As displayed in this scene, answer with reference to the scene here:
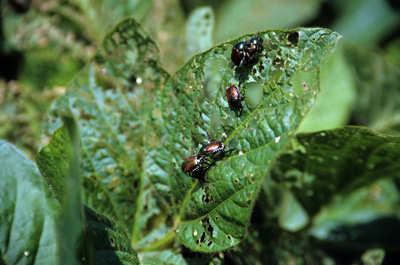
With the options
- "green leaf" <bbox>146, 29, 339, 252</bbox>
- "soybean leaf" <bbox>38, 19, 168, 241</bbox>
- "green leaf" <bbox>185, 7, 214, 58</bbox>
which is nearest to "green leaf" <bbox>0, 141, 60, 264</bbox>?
"soybean leaf" <bbox>38, 19, 168, 241</bbox>

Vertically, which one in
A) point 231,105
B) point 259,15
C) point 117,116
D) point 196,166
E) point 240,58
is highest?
point 259,15

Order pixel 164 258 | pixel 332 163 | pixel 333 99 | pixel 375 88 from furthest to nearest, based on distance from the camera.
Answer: pixel 375 88
pixel 333 99
pixel 332 163
pixel 164 258

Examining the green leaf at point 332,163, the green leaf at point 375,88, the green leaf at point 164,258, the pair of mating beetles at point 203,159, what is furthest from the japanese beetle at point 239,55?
the green leaf at point 375,88

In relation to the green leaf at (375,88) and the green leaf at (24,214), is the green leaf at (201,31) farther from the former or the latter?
the green leaf at (375,88)

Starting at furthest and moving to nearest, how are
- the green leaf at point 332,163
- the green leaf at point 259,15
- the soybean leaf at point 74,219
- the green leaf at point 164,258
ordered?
the green leaf at point 259,15, the green leaf at point 332,163, the green leaf at point 164,258, the soybean leaf at point 74,219

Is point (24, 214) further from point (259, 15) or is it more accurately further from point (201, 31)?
point (259, 15)

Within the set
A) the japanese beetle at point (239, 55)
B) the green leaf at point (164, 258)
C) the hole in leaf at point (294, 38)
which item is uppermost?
the japanese beetle at point (239, 55)

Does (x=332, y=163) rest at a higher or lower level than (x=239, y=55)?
lower

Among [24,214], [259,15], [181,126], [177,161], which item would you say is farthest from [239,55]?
[259,15]
